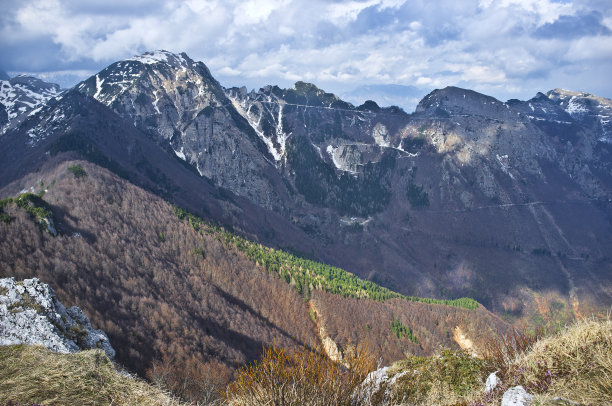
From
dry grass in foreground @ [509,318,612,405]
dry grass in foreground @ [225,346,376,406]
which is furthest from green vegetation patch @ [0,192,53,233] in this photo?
dry grass in foreground @ [509,318,612,405]

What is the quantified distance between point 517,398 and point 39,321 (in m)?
28.7

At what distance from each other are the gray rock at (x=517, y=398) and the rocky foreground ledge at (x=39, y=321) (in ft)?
74.9

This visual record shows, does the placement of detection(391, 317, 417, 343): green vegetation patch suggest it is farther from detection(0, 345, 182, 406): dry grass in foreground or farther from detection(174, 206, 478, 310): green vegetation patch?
detection(0, 345, 182, 406): dry grass in foreground

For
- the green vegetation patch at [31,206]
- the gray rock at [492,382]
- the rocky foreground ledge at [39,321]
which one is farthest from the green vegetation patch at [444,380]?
the green vegetation patch at [31,206]

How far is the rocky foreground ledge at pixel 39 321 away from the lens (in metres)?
21.0

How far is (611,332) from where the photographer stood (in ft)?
32.3

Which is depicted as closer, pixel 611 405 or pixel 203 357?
pixel 611 405

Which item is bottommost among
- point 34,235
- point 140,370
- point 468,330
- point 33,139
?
point 468,330

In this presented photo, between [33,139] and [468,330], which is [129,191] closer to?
[33,139]

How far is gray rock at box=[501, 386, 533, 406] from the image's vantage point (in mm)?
8234

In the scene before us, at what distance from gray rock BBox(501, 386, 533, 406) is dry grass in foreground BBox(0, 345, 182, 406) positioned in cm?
942

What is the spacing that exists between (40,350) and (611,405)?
1809cm

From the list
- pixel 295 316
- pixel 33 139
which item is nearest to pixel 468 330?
pixel 295 316

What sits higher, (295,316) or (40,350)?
(40,350)
